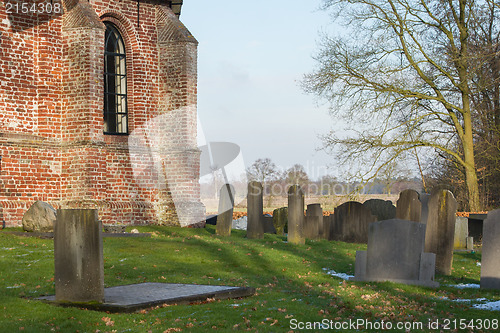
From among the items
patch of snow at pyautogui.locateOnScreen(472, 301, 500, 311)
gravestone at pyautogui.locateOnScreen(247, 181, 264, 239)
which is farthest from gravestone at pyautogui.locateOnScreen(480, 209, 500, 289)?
gravestone at pyautogui.locateOnScreen(247, 181, 264, 239)

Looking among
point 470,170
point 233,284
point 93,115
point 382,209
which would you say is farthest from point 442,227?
point 470,170

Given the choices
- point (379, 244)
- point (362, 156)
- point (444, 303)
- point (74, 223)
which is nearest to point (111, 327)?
point (74, 223)

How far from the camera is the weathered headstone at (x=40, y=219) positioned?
670 inches

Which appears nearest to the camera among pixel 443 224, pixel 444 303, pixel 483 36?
pixel 444 303

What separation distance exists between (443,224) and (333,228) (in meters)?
7.61

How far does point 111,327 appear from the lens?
25.0ft

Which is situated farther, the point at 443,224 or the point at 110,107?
the point at 110,107

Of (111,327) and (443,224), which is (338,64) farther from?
(111,327)

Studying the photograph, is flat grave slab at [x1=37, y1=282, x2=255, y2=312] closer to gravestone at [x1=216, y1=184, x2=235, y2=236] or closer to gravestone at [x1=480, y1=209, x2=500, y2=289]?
gravestone at [x1=480, y1=209, x2=500, y2=289]

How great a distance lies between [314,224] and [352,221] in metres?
1.24

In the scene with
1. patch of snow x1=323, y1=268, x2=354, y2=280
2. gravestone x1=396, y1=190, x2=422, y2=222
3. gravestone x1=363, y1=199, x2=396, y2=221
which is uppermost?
gravestone x1=396, y1=190, x2=422, y2=222

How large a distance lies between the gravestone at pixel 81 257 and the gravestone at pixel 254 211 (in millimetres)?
10501

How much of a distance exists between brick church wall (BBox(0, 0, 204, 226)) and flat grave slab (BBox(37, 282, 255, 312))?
10505 millimetres

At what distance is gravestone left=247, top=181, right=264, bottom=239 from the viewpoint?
19.2m
